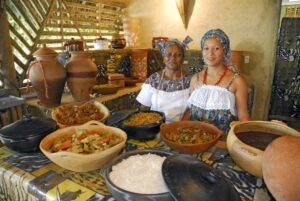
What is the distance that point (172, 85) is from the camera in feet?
6.14

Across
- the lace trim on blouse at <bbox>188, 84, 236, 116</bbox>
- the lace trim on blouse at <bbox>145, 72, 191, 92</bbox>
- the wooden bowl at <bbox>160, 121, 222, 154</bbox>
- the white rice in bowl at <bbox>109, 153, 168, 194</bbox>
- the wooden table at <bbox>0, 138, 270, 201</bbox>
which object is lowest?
the wooden table at <bbox>0, 138, 270, 201</bbox>

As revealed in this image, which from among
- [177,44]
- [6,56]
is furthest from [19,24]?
[177,44]

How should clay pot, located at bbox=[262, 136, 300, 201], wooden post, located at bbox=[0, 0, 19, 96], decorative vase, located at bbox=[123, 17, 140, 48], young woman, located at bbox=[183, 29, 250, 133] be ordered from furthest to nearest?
decorative vase, located at bbox=[123, 17, 140, 48], wooden post, located at bbox=[0, 0, 19, 96], young woman, located at bbox=[183, 29, 250, 133], clay pot, located at bbox=[262, 136, 300, 201]

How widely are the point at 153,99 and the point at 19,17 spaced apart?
2046mm

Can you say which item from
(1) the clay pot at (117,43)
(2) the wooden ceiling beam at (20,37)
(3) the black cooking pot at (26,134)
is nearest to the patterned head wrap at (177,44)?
(3) the black cooking pot at (26,134)

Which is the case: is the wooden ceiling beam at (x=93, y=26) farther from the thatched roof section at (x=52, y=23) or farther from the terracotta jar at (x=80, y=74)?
the terracotta jar at (x=80, y=74)

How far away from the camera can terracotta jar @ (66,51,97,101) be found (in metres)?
A: 2.16

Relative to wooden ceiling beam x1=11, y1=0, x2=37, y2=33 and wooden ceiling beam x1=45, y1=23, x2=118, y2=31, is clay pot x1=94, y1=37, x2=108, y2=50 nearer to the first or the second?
wooden ceiling beam x1=45, y1=23, x2=118, y2=31

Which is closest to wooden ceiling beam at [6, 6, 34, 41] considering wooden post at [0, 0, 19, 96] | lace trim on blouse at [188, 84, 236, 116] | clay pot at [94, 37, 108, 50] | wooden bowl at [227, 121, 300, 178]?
wooden post at [0, 0, 19, 96]

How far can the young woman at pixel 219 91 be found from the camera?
5.17ft

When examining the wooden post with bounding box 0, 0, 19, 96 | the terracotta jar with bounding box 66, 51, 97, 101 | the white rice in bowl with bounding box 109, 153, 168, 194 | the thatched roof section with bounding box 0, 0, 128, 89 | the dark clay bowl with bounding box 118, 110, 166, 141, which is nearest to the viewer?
the white rice in bowl with bounding box 109, 153, 168, 194

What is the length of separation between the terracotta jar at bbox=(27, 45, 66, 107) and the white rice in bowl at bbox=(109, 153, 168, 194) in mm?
1400

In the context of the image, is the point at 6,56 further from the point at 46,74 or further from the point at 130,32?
the point at 130,32

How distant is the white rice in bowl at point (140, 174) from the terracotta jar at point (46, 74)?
140 centimetres
